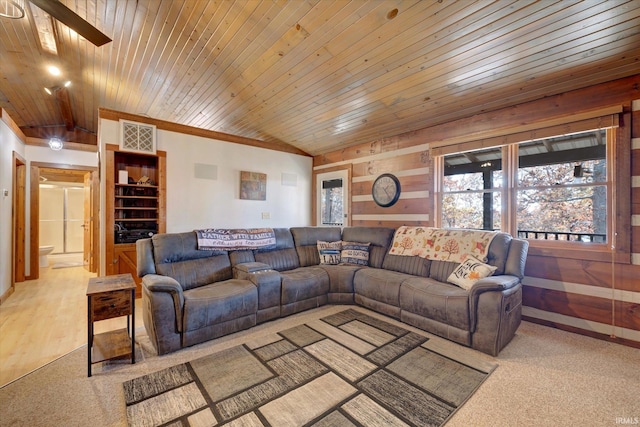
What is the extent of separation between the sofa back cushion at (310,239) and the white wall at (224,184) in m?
1.27

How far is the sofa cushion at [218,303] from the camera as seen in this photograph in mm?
2465

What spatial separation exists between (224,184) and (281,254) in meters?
1.81

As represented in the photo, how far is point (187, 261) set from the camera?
3111mm

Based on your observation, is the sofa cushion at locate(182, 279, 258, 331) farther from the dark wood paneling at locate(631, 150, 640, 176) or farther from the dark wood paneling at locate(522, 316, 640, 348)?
the dark wood paneling at locate(631, 150, 640, 176)

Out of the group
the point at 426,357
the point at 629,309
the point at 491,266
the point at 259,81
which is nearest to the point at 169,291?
the point at 426,357

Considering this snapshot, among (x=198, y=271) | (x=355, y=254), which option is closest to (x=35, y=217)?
(x=198, y=271)

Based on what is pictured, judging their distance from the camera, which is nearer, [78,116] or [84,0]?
[84,0]

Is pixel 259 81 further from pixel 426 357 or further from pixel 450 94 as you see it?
pixel 426 357

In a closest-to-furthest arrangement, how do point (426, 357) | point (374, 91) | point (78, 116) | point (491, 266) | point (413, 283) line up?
point (426, 357), point (491, 266), point (413, 283), point (374, 91), point (78, 116)

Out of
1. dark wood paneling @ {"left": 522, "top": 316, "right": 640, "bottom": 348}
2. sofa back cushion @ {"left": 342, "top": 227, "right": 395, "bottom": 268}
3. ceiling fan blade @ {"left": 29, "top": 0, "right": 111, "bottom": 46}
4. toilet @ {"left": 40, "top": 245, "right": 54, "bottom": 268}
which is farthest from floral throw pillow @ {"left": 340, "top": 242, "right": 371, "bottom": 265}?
toilet @ {"left": 40, "top": 245, "right": 54, "bottom": 268}

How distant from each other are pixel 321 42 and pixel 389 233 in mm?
2686

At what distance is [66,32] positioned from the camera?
2848mm

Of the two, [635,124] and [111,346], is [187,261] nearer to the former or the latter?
[111,346]

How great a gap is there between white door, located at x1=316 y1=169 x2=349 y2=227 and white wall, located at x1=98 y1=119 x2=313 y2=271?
291 mm
